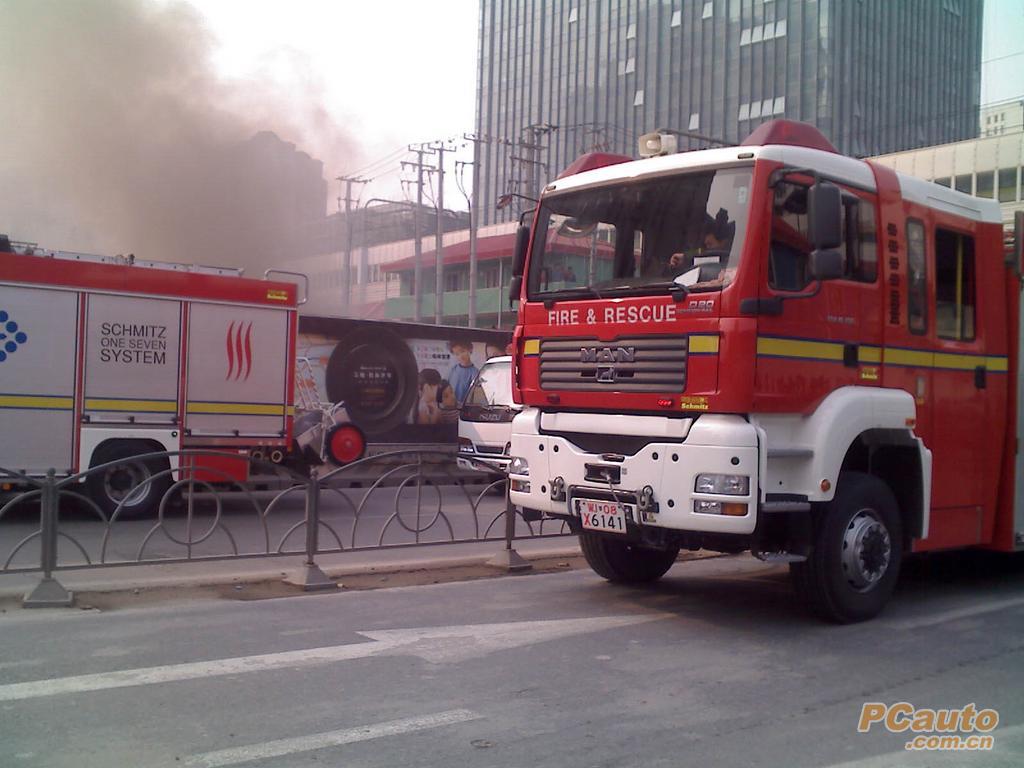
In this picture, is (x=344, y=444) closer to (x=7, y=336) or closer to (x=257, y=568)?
(x=7, y=336)

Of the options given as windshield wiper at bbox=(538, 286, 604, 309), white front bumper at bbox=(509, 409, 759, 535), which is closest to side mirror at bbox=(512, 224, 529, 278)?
windshield wiper at bbox=(538, 286, 604, 309)

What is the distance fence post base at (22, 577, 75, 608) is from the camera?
288 inches

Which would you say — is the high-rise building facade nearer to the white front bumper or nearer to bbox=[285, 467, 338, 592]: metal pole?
bbox=[285, 467, 338, 592]: metal pole

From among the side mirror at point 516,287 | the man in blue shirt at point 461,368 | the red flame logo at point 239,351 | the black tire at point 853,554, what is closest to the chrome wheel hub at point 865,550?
the black tire at point 853,554

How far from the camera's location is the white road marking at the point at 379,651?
5441 mm

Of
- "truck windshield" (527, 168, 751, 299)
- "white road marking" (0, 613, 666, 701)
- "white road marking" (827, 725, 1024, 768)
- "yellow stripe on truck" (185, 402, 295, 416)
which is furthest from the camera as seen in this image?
"yellow stripe on truck" (185, 402, 295, 416)

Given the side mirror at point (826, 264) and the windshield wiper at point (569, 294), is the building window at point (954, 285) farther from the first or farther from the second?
the windshield wiper at point (569, 294)

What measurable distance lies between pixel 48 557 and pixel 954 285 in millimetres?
7500

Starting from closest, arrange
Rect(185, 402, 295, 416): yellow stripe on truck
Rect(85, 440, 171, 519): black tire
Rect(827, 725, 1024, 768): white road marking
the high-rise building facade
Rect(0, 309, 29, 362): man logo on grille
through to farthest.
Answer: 1. Rect(827, 725, 1024, 768): white road marking
2. Rect(85, 440, 171, 519): black tire
3. Rect(0, 309, 29, 362): man logo on grille
4. Rect(185, 402, 295, 416): yellow stripe on truck
5. the high-rise building facade

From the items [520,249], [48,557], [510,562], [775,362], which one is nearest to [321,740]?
[775,362]

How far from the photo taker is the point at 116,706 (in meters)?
5.07

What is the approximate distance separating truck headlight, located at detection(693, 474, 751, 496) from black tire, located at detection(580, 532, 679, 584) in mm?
2067

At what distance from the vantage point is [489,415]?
56.0 ft

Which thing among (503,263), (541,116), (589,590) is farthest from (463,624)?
(541,116)
